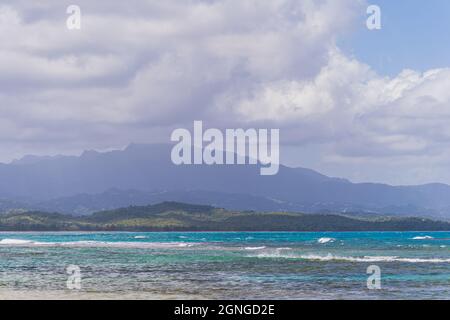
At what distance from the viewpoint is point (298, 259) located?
80.9 meters

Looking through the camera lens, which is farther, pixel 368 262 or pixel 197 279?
pixel 368 262

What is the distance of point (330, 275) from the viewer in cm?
6062

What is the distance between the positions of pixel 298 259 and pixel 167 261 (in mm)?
14875

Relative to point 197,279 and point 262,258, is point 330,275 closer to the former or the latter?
point 197,279
